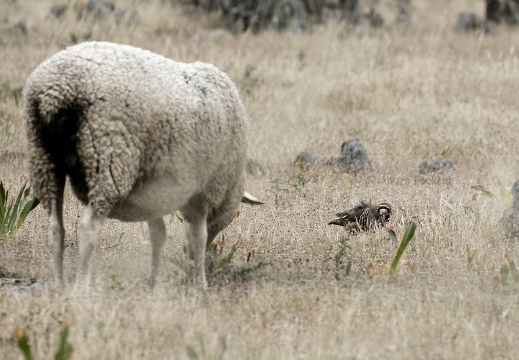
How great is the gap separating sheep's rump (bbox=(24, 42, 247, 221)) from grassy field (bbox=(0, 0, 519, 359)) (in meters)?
0.60

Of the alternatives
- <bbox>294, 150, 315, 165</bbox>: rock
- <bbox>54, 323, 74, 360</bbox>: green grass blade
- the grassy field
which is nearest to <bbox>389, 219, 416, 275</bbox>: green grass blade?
the grassy field

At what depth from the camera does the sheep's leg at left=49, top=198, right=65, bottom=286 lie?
5.24m

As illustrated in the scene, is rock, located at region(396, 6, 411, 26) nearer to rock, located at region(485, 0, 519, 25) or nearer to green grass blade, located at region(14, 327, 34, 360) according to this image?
rock, located at region(485, 0, 519, 25)

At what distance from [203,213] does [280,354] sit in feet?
5.45

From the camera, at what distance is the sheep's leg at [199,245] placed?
19.3 feet

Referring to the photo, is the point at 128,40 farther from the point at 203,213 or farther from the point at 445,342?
the point at 445,342

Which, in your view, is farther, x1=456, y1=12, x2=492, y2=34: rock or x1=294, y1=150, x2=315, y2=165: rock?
x1=456, y1=12, x2=492, y2=34: rock

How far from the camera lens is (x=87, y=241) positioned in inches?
199

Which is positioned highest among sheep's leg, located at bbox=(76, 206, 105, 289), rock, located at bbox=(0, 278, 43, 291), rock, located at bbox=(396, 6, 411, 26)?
sheep's leg, located at bbox=(76, 206, 105, 289)

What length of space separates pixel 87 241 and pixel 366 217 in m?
3.05

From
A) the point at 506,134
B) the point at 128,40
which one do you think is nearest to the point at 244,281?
the point at 506,134

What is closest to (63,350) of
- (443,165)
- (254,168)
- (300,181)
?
(300,181)

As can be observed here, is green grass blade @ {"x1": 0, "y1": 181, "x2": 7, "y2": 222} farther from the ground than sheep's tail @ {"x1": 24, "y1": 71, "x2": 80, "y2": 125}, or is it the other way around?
sheep's tail @ {"x1": 24, "y1": 71, "x2": 80, "y2": 125}

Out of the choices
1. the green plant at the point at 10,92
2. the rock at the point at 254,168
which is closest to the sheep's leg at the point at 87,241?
the rock at the point at 254,168
